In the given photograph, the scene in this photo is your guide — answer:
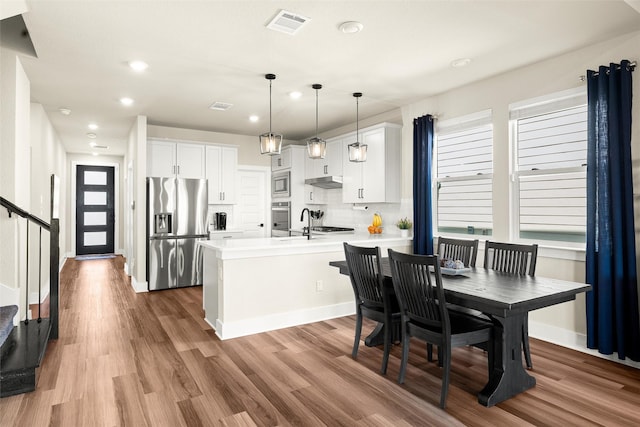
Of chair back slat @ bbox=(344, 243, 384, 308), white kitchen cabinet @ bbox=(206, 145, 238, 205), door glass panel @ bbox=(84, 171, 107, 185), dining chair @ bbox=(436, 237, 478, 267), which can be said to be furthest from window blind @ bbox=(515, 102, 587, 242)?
door glass panel @ bbox=(84, 171, 107, 185)

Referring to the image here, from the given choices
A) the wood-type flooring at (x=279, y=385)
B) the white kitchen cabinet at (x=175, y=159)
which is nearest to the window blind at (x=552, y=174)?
the wood-type flooring at (x=279, y=385)

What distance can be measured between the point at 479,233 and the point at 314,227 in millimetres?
3120

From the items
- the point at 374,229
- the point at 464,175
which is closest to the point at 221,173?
the point at 374,229

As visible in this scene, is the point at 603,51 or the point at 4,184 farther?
the point at 4,184

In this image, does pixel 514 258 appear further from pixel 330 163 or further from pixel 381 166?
pixel 330 163

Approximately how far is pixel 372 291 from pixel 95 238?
925 centimetres

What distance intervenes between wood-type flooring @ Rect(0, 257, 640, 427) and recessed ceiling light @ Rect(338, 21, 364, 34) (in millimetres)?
2613

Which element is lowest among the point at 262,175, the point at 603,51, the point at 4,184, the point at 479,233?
the point at 479,233

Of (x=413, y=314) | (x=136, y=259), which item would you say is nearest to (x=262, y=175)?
(x=136, y=259)

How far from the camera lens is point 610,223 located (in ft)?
10.3

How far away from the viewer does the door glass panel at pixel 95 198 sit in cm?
980

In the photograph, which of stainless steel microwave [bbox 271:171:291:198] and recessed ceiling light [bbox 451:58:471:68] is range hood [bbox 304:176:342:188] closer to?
stainless steel microwave [bbox 271:171:291:198]

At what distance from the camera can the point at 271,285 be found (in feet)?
13.0

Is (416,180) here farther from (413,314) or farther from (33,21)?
(33,21)
